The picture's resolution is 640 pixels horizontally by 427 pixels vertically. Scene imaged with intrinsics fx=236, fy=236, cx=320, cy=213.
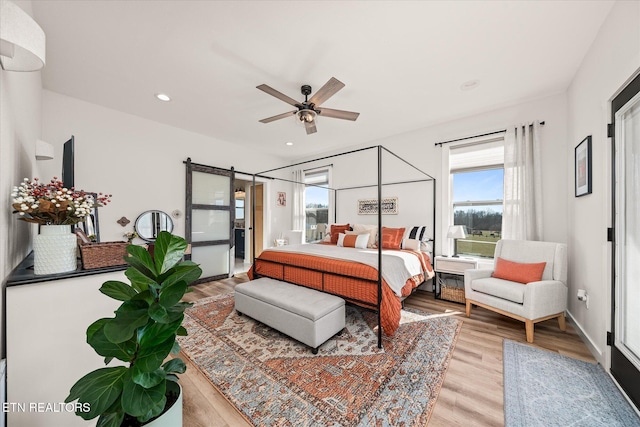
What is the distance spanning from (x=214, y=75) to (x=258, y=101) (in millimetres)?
657

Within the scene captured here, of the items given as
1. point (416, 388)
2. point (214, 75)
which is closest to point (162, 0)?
point (214, 75)

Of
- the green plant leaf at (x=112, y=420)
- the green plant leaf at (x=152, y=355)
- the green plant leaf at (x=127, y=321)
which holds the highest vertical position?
the green plant leaf at (x=127, y=321)

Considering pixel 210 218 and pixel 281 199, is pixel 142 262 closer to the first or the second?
pixel 210 218

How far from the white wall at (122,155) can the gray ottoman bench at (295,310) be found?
7.51 feet

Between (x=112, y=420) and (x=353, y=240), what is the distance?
3428 mm

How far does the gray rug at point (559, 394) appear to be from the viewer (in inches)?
56.8

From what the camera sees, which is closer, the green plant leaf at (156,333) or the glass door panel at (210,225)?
the green plant leaf at (156,333)

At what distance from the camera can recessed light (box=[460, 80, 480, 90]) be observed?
275cm

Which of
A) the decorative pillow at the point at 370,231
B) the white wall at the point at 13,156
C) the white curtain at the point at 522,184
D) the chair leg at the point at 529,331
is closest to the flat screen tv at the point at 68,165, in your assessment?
the white wall at the point at 13,156

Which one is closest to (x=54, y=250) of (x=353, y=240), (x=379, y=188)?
(x=379, y=188)

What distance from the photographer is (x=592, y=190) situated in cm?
217

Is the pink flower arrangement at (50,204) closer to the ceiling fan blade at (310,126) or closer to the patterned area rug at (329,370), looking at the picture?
the patterned area rug at (329,370)

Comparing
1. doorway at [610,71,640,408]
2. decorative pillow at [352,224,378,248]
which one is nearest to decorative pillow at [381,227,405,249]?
decorative pillow at [352,224,378,248]

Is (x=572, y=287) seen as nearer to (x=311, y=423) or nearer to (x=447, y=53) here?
(x=447, y=53)
